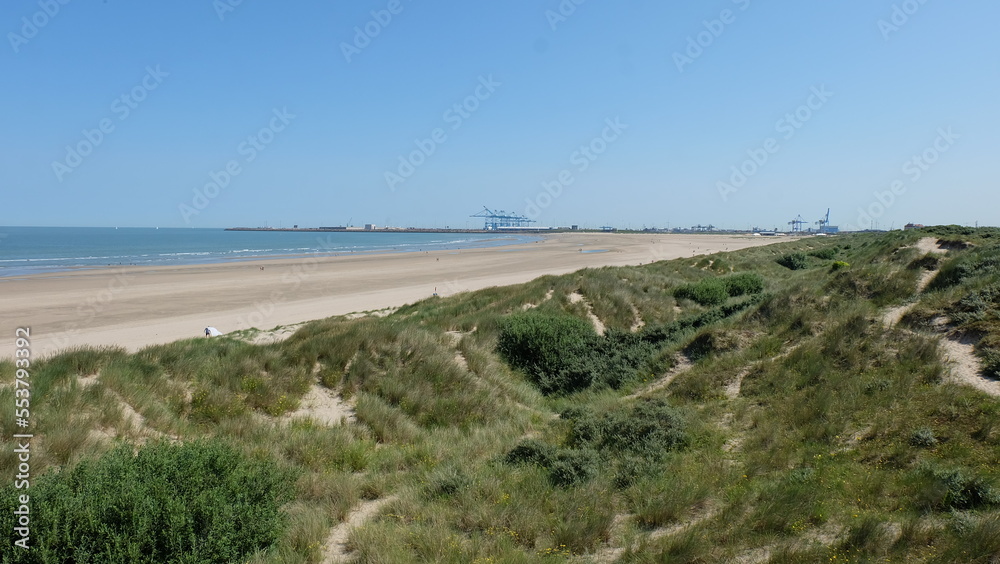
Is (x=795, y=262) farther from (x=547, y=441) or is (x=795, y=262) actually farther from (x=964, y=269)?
(x=547, y=441)

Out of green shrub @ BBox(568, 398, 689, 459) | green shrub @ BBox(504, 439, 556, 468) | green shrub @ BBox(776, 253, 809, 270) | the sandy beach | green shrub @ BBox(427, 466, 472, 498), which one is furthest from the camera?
green shrub @ BBox(776, 253, 809, 270)

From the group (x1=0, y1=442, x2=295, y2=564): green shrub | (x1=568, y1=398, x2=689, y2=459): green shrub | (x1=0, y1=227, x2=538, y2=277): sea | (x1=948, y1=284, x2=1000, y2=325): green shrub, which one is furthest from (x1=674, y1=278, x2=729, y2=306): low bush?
(x1=0, y1=227, x2=538, y2=277): sea

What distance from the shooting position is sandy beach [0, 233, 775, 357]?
61.8 ft

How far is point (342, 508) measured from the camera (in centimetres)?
536

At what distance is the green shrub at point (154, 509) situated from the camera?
3.62m

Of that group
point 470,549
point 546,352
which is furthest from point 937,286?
point 470,549

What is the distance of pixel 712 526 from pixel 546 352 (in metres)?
7.63

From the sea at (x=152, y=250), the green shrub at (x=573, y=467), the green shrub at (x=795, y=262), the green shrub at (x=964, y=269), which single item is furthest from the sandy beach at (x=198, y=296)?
the green shrub at (x=964, y=269)

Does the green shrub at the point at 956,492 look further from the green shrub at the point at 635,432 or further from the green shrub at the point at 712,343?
the green shrub at the point at 712,343

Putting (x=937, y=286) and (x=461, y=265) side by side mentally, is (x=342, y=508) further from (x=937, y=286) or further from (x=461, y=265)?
(x=461, y=265)

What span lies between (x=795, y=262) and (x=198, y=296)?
36022 mm

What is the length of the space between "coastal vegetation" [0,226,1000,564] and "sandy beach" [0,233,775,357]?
31.7ft

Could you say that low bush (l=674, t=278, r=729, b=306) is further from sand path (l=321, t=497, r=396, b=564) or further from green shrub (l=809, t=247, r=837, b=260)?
green shrub (l=809, t=247, r=837, b=260)

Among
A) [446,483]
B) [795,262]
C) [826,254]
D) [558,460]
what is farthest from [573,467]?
[826,254]
